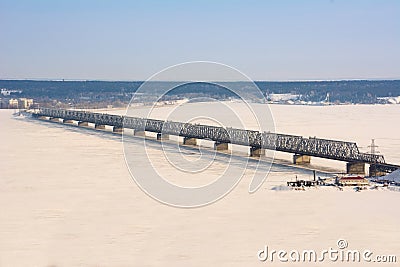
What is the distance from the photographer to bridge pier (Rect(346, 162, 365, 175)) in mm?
28922

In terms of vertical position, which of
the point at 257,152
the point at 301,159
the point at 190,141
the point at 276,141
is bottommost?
the point at 301,159

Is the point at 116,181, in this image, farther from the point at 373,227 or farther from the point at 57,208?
the point at 373,227

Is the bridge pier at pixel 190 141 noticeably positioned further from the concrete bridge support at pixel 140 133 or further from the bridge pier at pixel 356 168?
the bridge pier at pixel 356 168

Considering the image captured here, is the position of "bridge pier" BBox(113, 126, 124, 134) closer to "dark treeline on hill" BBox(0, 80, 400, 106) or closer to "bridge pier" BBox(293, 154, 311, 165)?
"bridge pier" BBox(293, 154, 311, 165)

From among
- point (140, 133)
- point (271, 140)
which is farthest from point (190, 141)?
point (140, 133)

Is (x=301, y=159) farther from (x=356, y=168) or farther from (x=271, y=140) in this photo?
(x=356, y=168)

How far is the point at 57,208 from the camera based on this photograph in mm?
21656

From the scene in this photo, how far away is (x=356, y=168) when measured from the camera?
2900 cm

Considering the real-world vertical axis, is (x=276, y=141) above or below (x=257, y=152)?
above

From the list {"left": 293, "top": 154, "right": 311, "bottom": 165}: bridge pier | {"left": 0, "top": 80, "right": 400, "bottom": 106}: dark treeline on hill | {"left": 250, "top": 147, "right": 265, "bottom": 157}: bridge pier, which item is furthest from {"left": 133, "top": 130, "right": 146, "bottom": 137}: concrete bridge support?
{"left": 0, "top": 80, "right": 400, "bottom": 106}: dark treeline on hill

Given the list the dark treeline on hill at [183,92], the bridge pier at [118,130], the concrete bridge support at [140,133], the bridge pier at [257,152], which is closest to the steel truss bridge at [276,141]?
the bridge pier at [257,152]

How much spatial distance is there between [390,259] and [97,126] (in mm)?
49633

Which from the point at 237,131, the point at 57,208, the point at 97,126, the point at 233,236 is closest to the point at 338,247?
the point at 233,236

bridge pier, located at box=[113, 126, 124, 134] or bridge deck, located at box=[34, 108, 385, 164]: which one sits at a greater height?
bridge deck, located at box=[34, 108, 385, 164]
